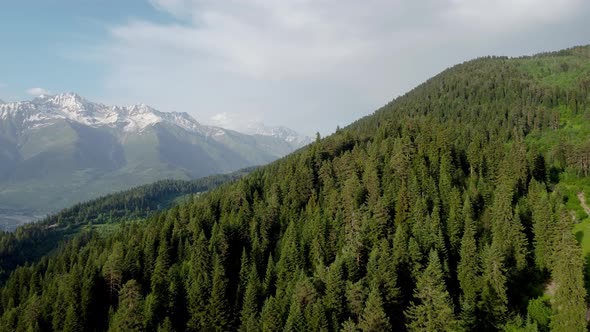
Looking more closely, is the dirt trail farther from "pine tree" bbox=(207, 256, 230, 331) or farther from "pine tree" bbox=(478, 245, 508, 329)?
"pine tree" bbox=(207, 256, 230, 331)

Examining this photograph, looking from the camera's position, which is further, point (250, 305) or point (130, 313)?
point (130, 313)

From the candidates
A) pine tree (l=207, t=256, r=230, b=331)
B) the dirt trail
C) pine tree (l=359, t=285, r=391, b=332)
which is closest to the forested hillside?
pine tree (l=359, t=285, r=391, b=332)

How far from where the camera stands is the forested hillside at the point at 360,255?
75.3 meters

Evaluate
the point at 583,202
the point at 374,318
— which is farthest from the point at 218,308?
the point at 583,202

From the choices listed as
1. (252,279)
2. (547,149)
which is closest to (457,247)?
(252,279)

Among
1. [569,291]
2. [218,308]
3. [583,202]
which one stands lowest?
[218,308]

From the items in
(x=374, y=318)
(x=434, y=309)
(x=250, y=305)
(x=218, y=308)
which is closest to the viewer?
(x=374, y=318)

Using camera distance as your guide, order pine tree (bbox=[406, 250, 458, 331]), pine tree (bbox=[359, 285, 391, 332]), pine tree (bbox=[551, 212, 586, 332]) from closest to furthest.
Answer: pine tree (bbox=[551, 212, 586, 332])
pine tree (bbox=[406, 250, 458, 331])
pine tree (bbox=[359, 285, 391, 332])

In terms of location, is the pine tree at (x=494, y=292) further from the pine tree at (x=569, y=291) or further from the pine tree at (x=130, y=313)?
the pine tree at (x=130, y=313)

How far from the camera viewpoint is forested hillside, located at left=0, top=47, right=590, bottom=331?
75.3 meters

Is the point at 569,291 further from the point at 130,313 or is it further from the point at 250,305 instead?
the point at 130,313

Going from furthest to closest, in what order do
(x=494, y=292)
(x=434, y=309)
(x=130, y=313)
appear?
1. (x=130, y=313)
2. (x=494, y=292)
3. (x=434, y=309)

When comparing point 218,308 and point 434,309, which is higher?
point 434,309

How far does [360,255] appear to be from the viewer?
3789 inches
